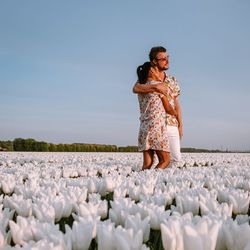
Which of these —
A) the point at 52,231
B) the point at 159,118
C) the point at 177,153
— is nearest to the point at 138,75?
the point at 159,118

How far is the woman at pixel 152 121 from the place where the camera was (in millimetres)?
8734

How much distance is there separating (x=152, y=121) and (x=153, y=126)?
4.2 inches

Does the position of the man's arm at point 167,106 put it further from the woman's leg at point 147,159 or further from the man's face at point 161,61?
the woman's leg at point 147,159

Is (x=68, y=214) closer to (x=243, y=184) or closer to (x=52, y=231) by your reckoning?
(x=52, y=231)

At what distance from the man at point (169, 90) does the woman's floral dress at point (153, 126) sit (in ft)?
0.77

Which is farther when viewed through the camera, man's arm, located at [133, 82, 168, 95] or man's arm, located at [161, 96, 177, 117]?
man's arm, located at [161, 96, 177, 117]

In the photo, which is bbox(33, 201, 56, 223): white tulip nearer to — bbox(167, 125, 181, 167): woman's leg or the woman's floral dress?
the woman's floral dress

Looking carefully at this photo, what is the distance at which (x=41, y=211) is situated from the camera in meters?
2.90

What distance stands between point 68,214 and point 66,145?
1217 inches

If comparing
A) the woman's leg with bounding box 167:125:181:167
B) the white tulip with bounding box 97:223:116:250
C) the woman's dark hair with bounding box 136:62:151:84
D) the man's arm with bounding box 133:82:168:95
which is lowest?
the white tulip with bounding box 97:223:116:250

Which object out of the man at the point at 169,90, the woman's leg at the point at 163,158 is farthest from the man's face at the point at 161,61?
the woman's leg at the point at 163,158

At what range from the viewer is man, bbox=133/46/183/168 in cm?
860

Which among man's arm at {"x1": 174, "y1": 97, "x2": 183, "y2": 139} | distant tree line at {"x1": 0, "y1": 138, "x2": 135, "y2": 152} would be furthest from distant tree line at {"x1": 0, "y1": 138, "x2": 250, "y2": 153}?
man's arm at {"x1": 174, "y1": 97, "x2": 183, "y2": 139}

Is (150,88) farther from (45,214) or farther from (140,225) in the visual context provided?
(140,225)
